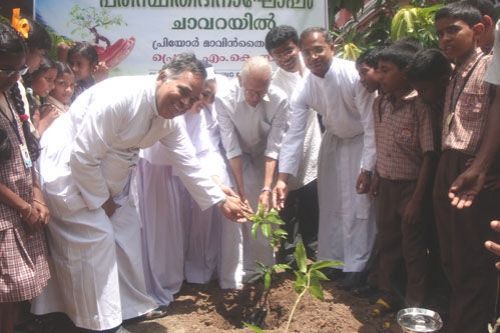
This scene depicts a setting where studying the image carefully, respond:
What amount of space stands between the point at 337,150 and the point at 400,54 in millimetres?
1035

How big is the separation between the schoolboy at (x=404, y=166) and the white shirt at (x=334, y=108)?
11.2 inches

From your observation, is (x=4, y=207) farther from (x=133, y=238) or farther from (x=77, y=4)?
(x=77, y=4)

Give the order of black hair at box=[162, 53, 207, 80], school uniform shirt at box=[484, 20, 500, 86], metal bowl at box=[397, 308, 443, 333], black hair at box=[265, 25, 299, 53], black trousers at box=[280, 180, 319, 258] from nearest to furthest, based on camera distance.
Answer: metal bowl at box=[397, 308, 443, 333] → school uniform shirt at box=[484, 20, 500, 86] → black hair at box=[162, 53, 207, 80] → black hair at box=[265, 25, 299, 53] → black trousers at box=[280, 180, 319, 258]

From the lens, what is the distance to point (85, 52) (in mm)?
4539

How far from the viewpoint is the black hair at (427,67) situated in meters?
3.12

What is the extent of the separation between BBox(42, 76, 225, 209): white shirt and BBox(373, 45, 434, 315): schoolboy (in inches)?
Result: 52.2

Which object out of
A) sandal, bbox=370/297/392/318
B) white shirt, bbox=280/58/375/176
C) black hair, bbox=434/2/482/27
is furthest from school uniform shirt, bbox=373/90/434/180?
sandal, bbox=370/297/392/318

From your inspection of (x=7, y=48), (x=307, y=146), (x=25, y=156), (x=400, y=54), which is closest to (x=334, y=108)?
(x=307, y=146)

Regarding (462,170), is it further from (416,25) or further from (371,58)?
(416,25)

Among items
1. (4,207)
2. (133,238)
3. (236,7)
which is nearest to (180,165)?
(133,238)

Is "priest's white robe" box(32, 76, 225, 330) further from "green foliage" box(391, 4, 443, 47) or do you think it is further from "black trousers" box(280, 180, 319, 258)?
"green foliage" box(391, 4, 443, 47)

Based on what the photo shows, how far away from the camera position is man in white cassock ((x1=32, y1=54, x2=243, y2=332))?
3.13 m

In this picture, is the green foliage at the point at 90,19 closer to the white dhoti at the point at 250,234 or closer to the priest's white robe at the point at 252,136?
the priest's white robe at the point at 252,136

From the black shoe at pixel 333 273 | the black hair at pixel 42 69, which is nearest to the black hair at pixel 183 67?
the black hair at pixel 42 69
